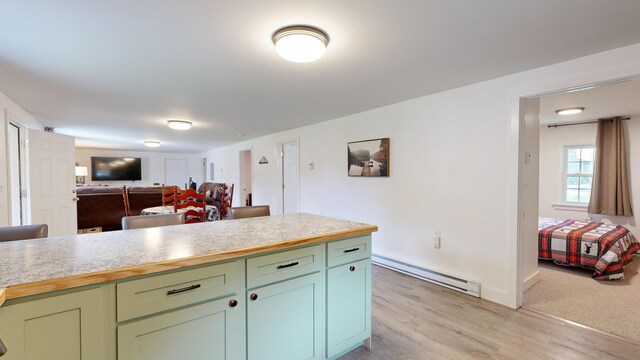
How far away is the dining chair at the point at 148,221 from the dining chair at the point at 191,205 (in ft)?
5.11

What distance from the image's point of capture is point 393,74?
8.25ft

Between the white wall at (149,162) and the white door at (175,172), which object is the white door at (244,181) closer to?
the white wall at (149,162)

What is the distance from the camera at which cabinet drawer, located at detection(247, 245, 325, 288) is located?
1443mm

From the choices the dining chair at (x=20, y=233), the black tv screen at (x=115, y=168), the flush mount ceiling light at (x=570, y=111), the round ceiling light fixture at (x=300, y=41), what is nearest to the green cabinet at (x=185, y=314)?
the dining chair at (x=20, y=233)

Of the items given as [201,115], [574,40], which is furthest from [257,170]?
[574,40]

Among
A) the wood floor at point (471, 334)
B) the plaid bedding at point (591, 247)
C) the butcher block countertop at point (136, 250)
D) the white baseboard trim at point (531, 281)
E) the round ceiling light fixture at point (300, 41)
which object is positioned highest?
the round ceiling light fixture at point (300, 41)

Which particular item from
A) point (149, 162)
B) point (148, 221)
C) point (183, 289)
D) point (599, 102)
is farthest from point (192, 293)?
point (149, 162)

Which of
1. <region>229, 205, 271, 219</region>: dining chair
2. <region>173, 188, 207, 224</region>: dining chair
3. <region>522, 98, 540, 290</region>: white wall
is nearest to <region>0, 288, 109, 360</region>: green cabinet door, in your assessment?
<region>229, 205, 271, 219</region>: dining chair

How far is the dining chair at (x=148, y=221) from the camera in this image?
6.50 ft

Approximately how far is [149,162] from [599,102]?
39.0 feet

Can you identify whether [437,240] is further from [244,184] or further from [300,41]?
[244,184]

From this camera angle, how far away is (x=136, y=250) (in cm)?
134

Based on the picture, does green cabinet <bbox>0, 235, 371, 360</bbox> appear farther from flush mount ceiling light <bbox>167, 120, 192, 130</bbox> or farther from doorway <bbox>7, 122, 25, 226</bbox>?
doorway <bbox>7, 122, 25, 226</bbox>

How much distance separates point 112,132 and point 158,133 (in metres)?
0.86
